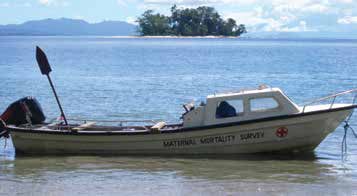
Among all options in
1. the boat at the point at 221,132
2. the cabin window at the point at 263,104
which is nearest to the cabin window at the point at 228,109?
the boat at the point at 221,132

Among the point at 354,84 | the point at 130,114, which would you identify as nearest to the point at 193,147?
the point at 130,114

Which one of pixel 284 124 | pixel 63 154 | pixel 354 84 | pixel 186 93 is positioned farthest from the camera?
pixel 354 84

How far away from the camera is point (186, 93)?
4203 cm

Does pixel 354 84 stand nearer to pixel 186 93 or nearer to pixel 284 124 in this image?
pixel 186 93

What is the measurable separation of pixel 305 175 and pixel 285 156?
7.12ft

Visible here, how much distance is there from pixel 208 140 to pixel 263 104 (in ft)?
6.22

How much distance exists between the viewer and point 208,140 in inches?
768

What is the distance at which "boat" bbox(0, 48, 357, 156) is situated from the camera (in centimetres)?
1908

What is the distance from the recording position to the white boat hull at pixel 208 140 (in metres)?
19.1

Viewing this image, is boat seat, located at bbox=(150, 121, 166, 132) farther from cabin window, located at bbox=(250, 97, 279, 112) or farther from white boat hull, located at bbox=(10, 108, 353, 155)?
cabin window, located at bbox=(250, 97, 279, 112)

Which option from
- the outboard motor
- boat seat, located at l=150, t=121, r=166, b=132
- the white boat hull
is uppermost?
the outboard motor

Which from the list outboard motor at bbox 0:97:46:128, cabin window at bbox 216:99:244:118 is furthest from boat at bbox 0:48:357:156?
outboard motor at bbox 0:97:46:128

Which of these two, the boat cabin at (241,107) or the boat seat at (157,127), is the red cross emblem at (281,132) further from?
the boat seat at (157,127)

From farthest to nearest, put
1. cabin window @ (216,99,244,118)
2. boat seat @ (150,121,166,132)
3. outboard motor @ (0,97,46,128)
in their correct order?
outboard motor @ (0,97,46,128) < boat seat @ (150,121,166,132) < cabin window @ (216,99,244,118)
